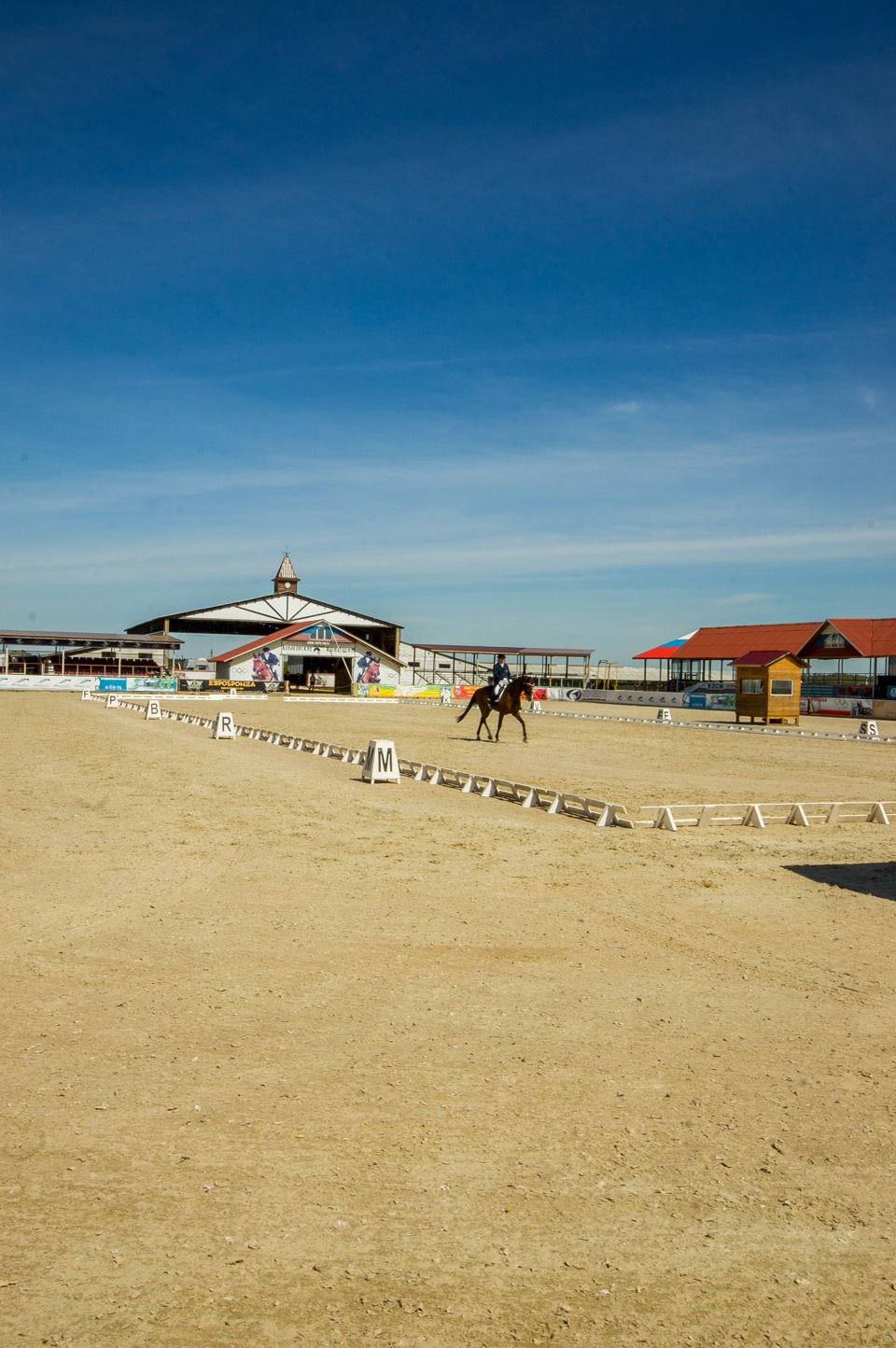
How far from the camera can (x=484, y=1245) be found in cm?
442

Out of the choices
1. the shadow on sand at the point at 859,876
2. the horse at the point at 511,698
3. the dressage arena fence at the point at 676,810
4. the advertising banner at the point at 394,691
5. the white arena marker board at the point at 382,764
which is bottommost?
the shadow on sand at the point at 859,876

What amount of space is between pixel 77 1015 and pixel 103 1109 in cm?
166

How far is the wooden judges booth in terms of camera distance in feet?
163

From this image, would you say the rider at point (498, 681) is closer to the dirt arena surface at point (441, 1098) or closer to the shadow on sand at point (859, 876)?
the dirt arena surface at point (441, 1098)

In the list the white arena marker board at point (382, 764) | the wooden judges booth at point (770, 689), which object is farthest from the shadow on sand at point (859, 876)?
the wooden judges booth at point (770, 689)

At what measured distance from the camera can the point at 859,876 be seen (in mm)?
12859

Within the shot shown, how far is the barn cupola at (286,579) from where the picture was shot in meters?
105

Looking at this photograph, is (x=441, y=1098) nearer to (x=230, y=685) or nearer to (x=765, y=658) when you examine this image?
(x=765, y=658)

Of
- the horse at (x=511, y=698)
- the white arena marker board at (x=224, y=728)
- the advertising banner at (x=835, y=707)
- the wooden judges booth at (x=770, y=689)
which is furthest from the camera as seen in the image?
the advertising banner at (x=835, y=707)

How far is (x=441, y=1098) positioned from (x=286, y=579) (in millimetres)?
101899

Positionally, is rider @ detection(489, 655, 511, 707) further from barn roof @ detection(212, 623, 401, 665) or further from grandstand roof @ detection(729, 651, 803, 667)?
barn roof @ detection(212, 623, 401, 665)

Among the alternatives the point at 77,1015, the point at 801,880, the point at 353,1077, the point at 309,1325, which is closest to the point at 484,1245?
the point at 309,1325

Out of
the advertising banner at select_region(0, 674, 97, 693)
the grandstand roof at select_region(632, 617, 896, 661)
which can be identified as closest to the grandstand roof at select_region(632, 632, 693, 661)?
the grandstand roof at select_region(632, 617, 896, 661)

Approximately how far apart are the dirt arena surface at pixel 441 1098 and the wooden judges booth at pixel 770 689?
3715 cm
